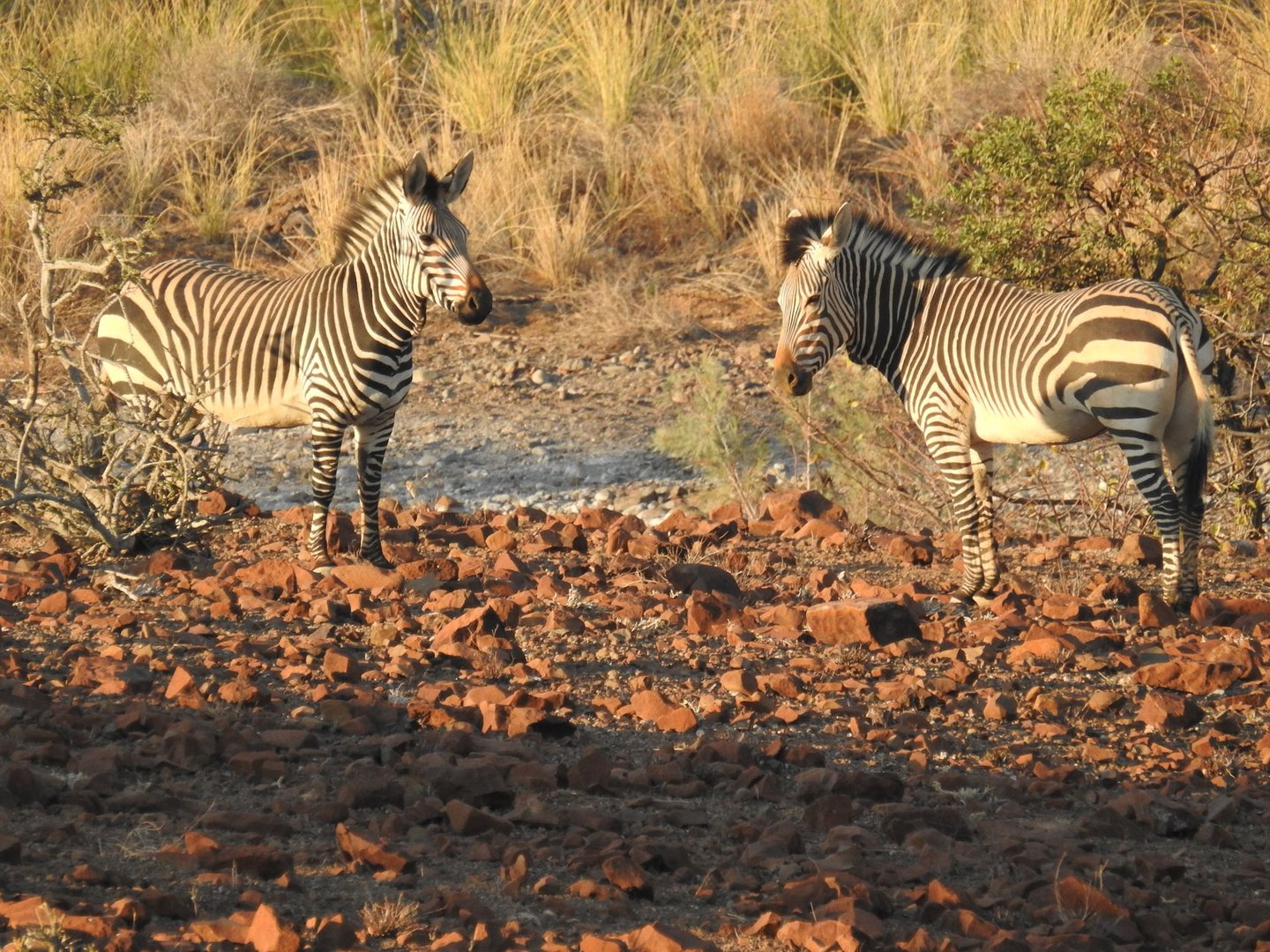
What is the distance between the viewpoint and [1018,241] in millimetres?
9148

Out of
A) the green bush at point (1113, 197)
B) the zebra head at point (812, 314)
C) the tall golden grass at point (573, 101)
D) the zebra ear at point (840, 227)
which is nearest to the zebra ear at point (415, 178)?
the zebra head at point (812, 314)

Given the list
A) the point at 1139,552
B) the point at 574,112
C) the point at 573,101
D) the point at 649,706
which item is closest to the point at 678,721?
the point at 649,706

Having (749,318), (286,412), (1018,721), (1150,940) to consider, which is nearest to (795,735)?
(1018,721)

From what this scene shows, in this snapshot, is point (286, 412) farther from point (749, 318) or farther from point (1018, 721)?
point (749, 318)

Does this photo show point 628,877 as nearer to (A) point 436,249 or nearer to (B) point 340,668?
(B) point 340,668

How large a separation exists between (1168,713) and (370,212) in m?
4.42

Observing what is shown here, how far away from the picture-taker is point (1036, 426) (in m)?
7.34

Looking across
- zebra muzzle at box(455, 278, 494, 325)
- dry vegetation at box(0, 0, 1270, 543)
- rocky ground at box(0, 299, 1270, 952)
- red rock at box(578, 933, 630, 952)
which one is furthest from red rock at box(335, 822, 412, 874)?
dry vegetation at box(0, 0, 1270, 543)

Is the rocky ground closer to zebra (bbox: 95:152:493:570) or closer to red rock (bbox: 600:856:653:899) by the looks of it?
red rock (bbox: 600:856:653:899)

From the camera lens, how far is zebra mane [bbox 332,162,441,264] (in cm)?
745

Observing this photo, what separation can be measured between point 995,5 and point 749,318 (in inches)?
203

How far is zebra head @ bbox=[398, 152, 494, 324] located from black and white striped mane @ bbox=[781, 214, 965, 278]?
5.39 feet

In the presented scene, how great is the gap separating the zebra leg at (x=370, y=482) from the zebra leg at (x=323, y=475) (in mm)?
142

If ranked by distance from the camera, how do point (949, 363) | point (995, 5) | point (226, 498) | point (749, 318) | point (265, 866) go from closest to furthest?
1. point (265, 866)
2. point (949, 363)
3. point (226, 498)
4. point (749, 318)
5. point (995, 5)
